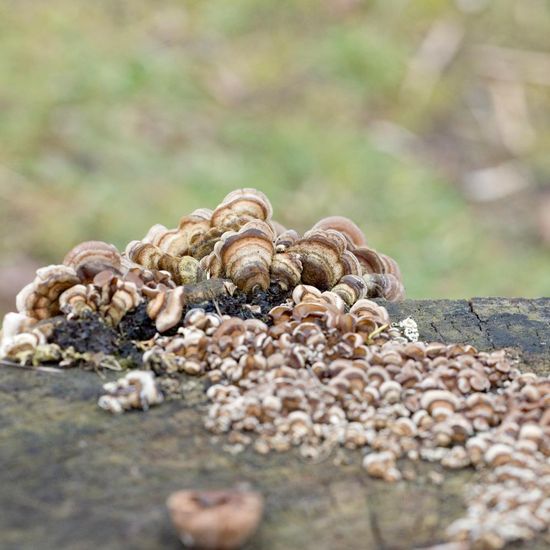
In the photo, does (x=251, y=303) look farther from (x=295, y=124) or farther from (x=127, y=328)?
(x=295, y=124)

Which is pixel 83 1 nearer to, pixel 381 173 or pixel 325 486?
pixel 381 173

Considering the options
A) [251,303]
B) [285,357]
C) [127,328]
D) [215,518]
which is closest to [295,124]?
[251,303]

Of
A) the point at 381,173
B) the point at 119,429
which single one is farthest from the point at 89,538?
the point at 381,173

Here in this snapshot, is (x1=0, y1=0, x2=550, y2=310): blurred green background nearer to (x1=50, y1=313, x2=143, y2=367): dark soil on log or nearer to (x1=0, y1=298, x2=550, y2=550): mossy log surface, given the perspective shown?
(x1=50, y1=313, x2=143, y2=367): dark soil on log

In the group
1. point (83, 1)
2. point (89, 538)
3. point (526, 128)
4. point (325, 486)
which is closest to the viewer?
point (89, 538)

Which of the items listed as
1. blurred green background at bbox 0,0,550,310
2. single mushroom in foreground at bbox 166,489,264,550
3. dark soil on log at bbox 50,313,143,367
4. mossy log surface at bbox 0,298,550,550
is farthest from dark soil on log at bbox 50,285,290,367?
blurred green background at bbox 0,0,550,310

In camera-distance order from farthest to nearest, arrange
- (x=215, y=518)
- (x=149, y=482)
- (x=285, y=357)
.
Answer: (x=285, y=357) → (x=149, y=482) → (x=215, y=518)

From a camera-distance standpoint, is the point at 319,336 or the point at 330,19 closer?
the point at 319,336
